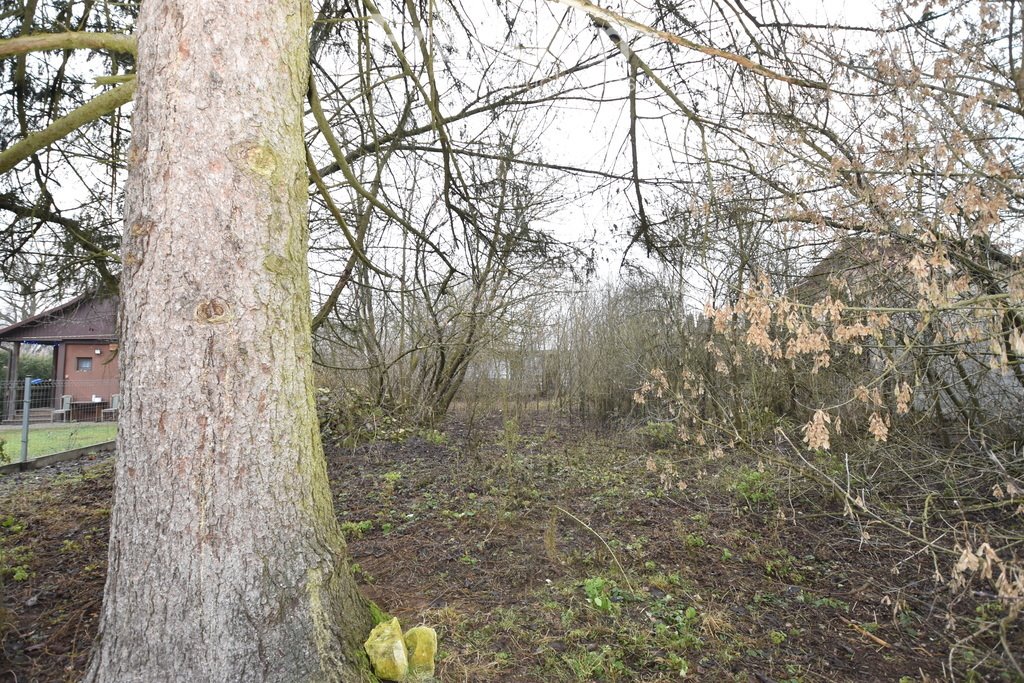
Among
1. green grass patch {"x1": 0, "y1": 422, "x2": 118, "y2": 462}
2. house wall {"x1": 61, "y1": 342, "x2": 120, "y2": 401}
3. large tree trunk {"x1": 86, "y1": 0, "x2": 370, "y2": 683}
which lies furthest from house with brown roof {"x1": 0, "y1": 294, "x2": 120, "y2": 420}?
large tree trunk {"x1": 86, "y1": 0, "x2": 370, "y2": 683}

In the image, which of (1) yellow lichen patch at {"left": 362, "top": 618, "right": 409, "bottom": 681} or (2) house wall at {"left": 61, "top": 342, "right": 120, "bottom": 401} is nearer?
(1) yellow lichen patch at {"left": 362, "top": 618, "right": 409, "bottom": 681}

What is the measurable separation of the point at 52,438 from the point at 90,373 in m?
8.69

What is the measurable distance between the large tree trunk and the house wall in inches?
634

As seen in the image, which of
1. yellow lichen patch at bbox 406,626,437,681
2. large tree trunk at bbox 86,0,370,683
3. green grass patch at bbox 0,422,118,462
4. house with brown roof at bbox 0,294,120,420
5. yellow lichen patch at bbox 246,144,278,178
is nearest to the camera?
large tree trunk at bbox 86,0,370,683

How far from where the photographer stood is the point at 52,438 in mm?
11141

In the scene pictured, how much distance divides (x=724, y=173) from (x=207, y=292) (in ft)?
13.4

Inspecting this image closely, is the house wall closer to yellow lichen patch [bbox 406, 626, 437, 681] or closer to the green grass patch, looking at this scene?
the green grass patch

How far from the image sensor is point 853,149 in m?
4.21

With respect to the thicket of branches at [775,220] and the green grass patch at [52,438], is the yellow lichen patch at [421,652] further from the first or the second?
the green grass patch at [52,438]

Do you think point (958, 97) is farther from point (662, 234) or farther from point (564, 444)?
point (564, 444)

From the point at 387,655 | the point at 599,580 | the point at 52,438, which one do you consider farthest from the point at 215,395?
the point at 52,438

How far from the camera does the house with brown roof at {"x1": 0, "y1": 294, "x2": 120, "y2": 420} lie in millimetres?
11516

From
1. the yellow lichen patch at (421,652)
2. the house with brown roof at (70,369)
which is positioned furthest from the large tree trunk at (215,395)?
the house with brown roof at (70,369)

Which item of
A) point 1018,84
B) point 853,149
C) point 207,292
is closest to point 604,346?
point 853,149
